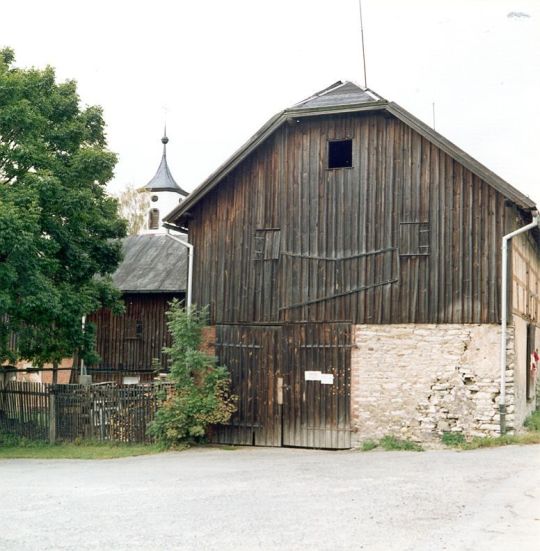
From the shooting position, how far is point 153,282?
30.8 m

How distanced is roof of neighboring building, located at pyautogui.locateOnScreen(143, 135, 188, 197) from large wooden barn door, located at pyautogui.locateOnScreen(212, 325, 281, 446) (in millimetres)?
28758

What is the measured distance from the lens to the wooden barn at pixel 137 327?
30.3 m

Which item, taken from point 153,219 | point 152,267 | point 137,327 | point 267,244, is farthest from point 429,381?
point 153,219

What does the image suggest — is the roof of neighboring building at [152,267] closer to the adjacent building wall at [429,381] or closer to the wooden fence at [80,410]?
the wooden fence at [80,410]

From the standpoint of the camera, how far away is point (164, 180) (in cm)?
4781

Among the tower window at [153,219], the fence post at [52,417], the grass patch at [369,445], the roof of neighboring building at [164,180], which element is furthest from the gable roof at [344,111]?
the roof of neighboring building at [164,180]

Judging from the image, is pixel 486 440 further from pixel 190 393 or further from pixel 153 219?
pixel 153 219

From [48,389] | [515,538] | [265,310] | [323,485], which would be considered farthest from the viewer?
[48,389]

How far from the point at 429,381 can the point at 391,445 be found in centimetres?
161

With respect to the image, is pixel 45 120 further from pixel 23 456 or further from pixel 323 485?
pixel 323 485

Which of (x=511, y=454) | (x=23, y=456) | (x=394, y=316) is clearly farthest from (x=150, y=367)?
(x=511, y=454)

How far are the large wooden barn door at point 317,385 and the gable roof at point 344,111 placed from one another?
4.03m

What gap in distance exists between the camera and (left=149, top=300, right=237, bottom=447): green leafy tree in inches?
741

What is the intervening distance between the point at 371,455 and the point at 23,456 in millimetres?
8512
